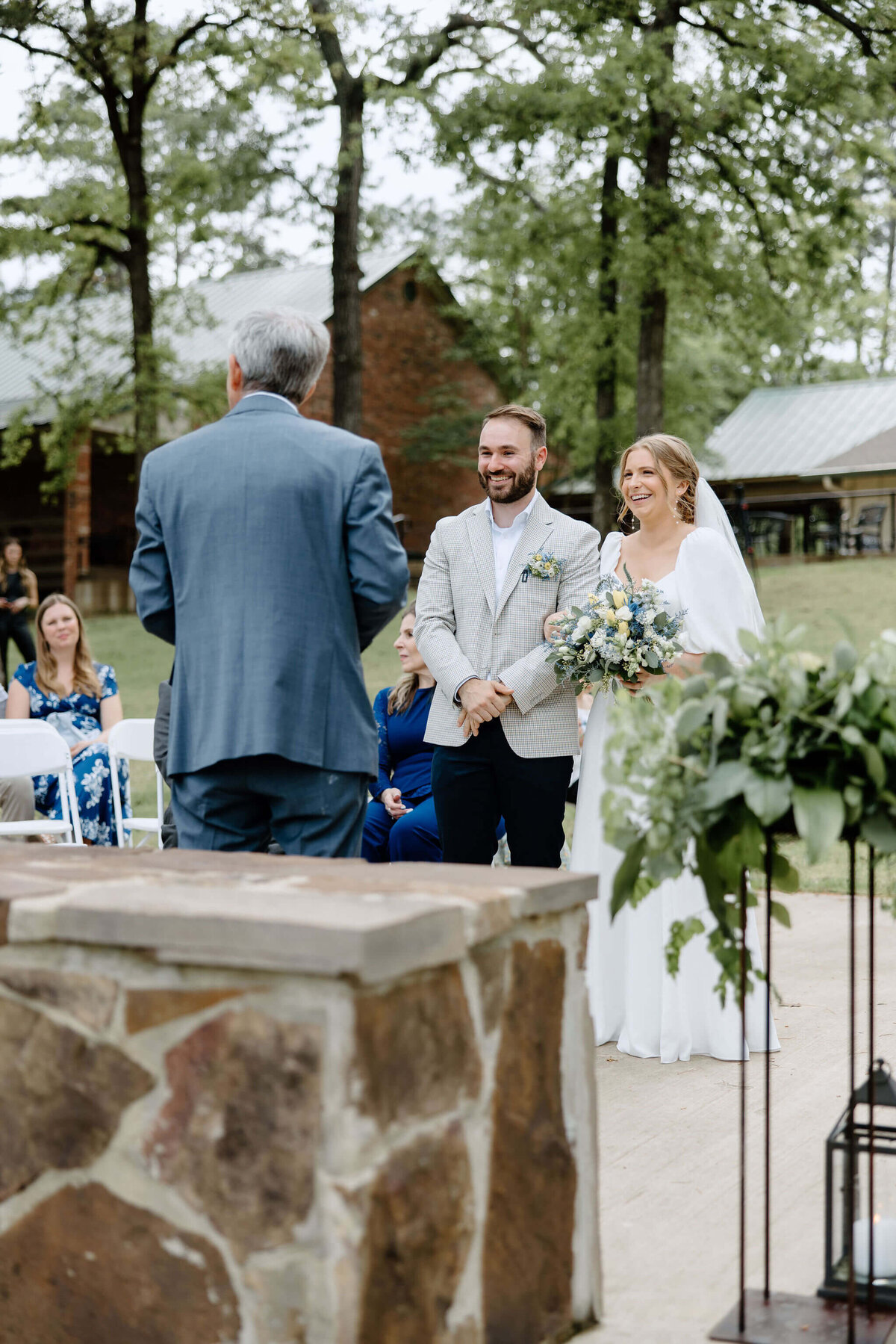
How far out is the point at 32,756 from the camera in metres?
6.16

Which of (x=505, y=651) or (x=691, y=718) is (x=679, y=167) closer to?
(x=505, y=651)

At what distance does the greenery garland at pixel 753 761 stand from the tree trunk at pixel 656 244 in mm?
15295

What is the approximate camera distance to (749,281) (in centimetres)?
1958

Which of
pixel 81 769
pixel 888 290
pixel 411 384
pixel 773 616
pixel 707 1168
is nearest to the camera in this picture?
pixel 707 1168

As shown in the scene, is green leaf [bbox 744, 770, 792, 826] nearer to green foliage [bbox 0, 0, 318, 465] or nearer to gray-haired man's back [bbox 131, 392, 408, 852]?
gray-haired man's back [bbox 131, 392, 408, 852]

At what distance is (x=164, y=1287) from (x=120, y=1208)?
0.46 ft

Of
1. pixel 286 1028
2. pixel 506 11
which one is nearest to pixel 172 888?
pixel 286 1028

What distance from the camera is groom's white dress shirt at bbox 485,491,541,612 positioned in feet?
15.0

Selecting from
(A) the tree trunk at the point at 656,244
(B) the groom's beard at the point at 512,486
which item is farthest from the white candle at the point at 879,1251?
(A) the tree trunk at the point at 656,244

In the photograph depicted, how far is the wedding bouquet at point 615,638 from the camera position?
424cm

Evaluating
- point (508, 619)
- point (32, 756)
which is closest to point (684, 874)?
point (508, 619)

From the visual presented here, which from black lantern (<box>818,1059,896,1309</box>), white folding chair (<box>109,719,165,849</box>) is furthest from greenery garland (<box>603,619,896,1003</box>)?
white folding chair (<box>109,719,165,849</box>)

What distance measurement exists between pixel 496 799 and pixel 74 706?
3851mm

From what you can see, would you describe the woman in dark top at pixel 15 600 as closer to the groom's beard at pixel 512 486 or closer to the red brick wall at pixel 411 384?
the groom's beard at pixel 512 486
